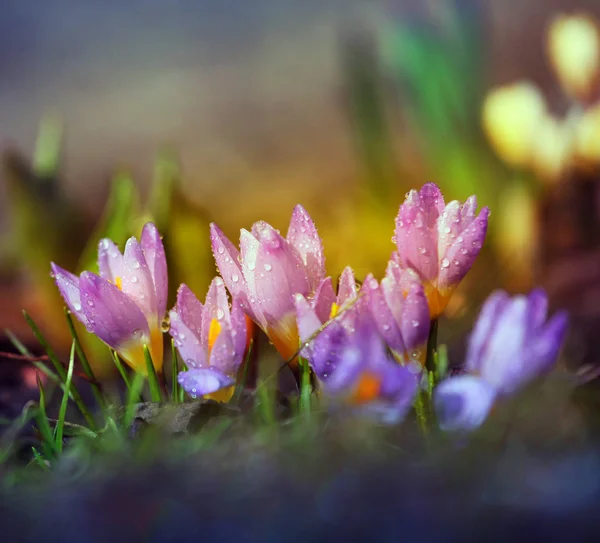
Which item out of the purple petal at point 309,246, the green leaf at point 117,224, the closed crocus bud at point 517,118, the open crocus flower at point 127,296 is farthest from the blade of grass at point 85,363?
the closed crocus bud at point 517,118

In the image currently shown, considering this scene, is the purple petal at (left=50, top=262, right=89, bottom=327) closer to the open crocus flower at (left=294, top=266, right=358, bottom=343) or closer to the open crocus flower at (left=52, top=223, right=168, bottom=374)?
the open crocus flower at (left=52, top=223, right=168, bottom=374)

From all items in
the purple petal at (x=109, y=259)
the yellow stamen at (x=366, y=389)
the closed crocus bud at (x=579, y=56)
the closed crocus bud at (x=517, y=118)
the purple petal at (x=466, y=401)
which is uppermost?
the closed crocus bud at (x=579, y=56)

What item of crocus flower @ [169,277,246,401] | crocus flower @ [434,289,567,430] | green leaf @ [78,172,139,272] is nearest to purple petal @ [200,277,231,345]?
crocus flower @ [169,277,246,401]

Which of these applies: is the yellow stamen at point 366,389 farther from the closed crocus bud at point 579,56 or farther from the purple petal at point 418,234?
the closed crocus bud at point 579,56

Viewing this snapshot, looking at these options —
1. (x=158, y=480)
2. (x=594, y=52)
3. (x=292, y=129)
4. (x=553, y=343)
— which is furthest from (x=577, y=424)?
(x=292, y=129)

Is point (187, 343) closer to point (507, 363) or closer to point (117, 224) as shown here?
point (507, 363)

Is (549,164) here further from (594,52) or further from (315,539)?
(315,539)
